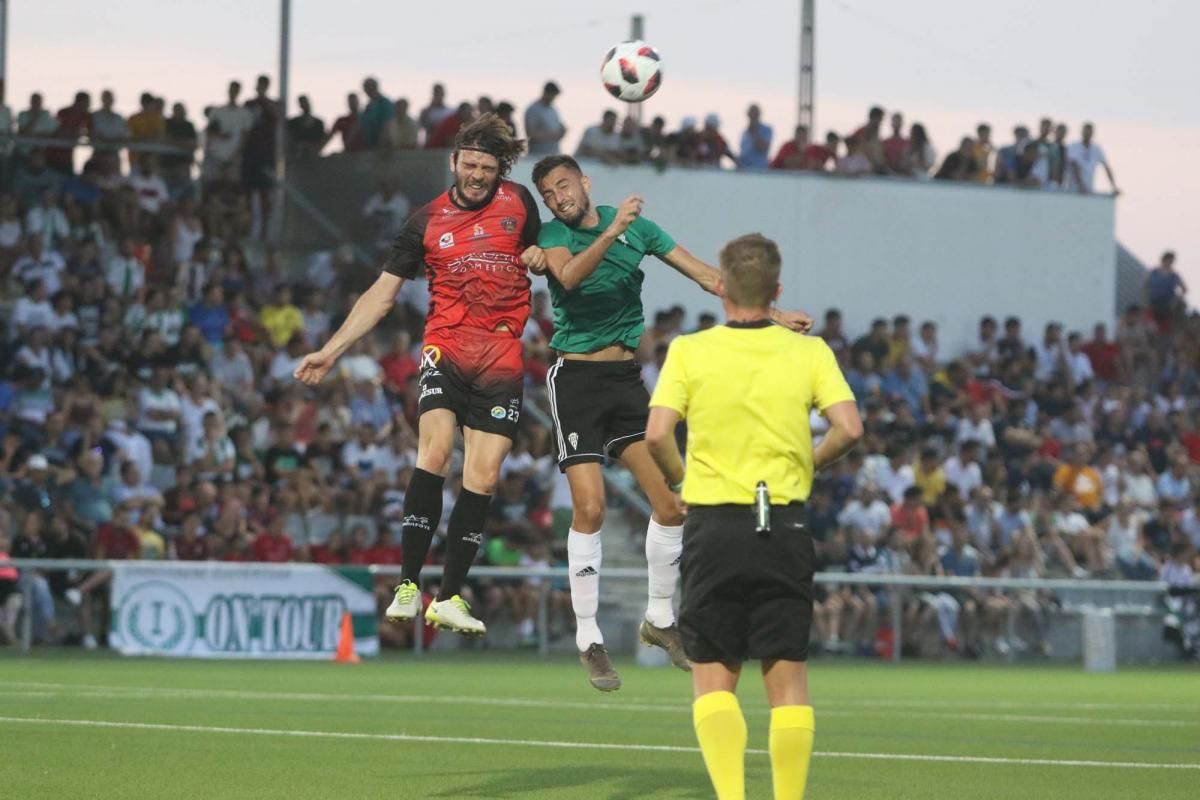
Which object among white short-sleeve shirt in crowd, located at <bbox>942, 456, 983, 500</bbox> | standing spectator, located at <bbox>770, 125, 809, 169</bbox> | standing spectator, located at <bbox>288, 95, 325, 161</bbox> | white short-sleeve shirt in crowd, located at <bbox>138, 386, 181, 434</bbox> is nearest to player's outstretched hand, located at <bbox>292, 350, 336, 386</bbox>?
white short-sleeve shirt in crowd, located at <bbox>138, 386, 181, 434</bbox>

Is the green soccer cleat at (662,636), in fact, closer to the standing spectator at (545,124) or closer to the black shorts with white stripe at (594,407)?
the black shorts with white stripe at (594,407)

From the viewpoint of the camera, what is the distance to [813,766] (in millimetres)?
11289

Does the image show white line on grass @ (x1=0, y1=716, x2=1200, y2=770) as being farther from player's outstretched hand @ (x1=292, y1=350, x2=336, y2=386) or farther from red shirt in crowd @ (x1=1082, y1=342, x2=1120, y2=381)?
red shirt in crowd @ (x1=1082, y1=342, x2=1120, y2=381)

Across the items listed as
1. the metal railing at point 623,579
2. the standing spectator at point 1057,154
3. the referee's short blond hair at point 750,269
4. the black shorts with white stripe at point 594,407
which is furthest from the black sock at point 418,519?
the standing spectator at point 1057,154

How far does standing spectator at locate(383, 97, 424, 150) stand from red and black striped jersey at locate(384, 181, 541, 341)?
17.2m

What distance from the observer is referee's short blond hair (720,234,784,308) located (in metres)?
7.71

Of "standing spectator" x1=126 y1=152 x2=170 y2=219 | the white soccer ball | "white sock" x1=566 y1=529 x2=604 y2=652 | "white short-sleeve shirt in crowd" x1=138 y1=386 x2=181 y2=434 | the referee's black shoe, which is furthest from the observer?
"standing spectator" x1=126 y1=152 x2=170 y2=219

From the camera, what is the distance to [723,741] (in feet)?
25.7

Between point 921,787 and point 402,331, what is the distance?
16.3 meters

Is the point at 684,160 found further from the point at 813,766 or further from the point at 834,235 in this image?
the point at 813,766

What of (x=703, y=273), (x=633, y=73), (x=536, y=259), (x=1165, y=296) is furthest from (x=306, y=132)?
(x=703, y=273)

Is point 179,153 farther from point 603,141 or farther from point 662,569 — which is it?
point 662,569

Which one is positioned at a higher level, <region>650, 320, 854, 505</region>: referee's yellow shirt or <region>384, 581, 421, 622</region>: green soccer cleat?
<region>650, 320, 854, 505</region>: referee's yellow shirt

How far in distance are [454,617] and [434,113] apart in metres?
18.1
